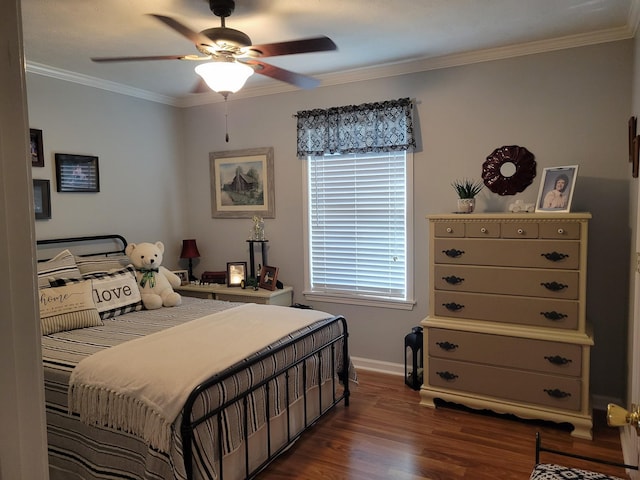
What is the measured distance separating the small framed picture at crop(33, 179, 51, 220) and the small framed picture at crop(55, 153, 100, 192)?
111mm

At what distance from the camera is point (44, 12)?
2.63 meters

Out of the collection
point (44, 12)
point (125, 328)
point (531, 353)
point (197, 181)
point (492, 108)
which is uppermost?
point (44, 12)

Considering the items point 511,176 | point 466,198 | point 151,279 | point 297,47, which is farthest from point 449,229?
point 151,279

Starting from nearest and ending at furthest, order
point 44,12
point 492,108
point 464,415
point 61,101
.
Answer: point 44,12
point 464,415
point 492,108
point 61,101

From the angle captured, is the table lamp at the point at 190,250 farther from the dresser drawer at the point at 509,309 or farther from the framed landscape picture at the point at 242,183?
the dresser drawer at the point at 509,309

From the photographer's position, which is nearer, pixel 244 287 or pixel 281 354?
pixel 281 354

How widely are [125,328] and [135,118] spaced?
7.55 feet

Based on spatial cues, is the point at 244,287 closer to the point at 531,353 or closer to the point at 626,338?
the point at 531,353

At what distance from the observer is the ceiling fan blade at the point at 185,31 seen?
2193 millimetres

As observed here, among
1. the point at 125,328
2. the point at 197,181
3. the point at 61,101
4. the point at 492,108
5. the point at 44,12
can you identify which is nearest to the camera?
the point at 44,12

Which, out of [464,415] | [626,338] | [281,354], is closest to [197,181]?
[281,354]

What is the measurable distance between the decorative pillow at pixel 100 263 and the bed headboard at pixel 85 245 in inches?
4.2

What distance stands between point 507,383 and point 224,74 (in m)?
2.60

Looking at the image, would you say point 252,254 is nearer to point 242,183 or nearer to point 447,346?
point 242,183
